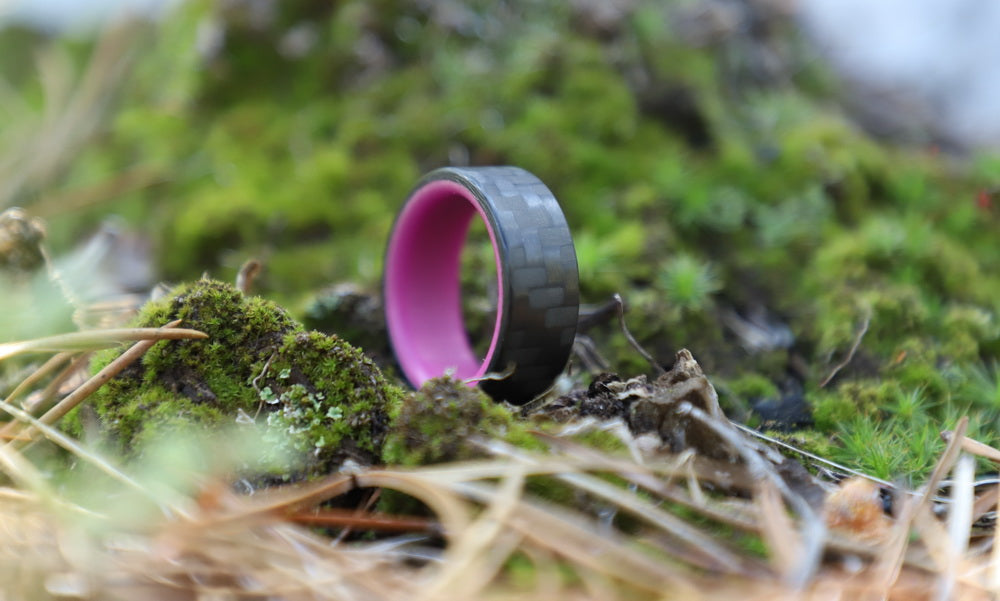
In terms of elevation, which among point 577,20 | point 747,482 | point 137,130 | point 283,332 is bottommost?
point 747,482

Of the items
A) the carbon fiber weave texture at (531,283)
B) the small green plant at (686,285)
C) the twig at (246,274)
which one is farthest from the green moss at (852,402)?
the twig at (246,274)

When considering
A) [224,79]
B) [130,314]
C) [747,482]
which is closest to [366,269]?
[130,314]

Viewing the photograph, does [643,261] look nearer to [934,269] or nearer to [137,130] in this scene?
[934,269]

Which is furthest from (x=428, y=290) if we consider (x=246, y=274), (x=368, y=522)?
(x=368, y=522)

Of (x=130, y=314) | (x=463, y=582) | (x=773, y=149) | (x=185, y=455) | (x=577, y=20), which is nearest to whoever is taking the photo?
(x=463, y=582)

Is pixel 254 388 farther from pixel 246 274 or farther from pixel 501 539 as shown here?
pixel 501 539
